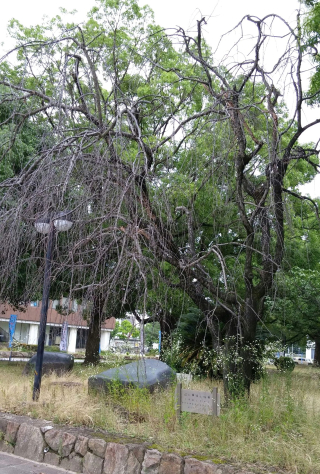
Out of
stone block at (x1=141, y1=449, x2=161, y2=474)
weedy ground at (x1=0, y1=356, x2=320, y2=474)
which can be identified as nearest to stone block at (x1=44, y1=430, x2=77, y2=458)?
weedy ground at (x1=0, y1=356, x2=320, y2=474)

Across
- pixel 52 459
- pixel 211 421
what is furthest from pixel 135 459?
pixel 52 459

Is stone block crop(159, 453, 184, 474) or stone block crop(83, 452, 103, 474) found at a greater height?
stone block crop(159, 453, 184, 474)

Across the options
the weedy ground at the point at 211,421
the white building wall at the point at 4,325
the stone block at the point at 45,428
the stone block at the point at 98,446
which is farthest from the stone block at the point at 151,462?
the white building wall at the point at 4,325

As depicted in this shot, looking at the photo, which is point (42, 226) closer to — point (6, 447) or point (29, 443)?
point (29, 443)

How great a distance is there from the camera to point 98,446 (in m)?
5.36

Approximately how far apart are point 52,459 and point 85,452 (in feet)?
1.87

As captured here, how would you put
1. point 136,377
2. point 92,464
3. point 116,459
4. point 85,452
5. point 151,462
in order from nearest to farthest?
point 151,462 → point 116,459 → point 92,464 → point 85,452 → point 136,377

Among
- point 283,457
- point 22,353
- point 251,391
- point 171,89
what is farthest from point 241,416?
point 22,353

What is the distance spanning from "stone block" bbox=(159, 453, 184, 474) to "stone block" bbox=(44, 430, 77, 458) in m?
1.26

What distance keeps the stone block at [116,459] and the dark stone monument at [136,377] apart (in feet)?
5.74

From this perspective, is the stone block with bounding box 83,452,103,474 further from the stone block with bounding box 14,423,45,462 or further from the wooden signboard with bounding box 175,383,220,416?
the wooden signboard with bounding box 175,383,220,416

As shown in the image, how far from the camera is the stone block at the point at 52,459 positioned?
565 cm

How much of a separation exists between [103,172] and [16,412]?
3.79 metres

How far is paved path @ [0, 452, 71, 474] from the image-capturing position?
5301 millimetres
